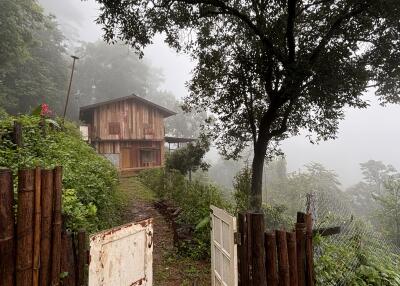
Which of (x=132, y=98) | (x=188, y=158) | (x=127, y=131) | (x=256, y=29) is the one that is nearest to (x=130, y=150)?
(x=127, y=131)

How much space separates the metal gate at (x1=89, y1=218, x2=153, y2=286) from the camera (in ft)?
11.5

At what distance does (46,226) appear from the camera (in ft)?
10.6

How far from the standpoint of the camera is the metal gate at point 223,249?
414 centimetres

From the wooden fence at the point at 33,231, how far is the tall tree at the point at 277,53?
722 cm

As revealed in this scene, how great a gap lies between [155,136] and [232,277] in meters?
25.1

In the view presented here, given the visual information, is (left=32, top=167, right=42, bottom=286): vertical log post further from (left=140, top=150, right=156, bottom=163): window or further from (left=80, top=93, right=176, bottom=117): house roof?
(left=140, top=150, right=156, bottom=163): window

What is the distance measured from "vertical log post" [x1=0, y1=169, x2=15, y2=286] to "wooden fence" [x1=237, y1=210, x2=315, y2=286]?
2821 millimetres

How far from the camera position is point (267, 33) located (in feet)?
32.4

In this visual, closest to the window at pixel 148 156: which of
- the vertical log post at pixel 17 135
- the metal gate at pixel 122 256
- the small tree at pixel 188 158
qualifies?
the small tree at pixel 188 158

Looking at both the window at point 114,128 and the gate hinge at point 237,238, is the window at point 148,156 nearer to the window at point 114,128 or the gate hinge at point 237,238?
the window at point 114,128

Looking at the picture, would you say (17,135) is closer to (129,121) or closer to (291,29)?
(291,29)

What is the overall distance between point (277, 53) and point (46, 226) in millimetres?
8816

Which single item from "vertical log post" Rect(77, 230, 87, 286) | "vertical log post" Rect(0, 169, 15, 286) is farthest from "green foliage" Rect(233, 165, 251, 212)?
"vertical log post" Rect(0, 169, 15, 286)

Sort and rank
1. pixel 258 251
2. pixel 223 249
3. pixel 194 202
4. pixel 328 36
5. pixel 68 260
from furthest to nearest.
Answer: pixel 194 202 → pixel 328 36 → pixel 223 249 → pixel 258 251 → pixel 68 260
